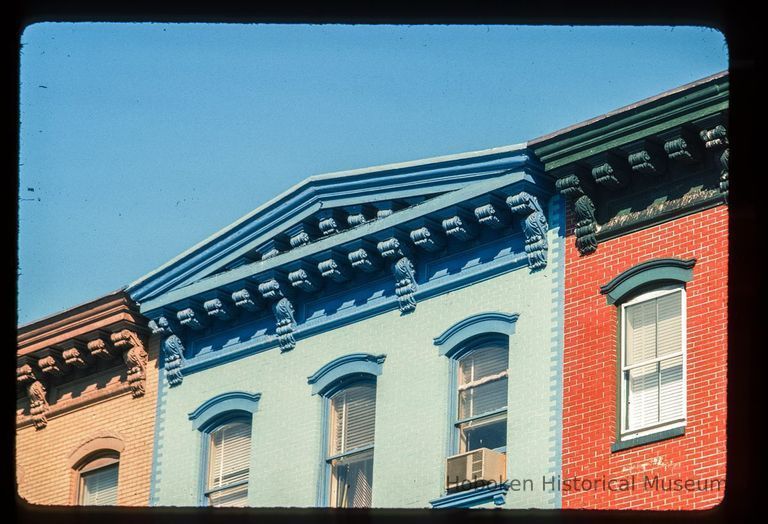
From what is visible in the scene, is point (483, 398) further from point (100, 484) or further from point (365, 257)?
point (100, 484)

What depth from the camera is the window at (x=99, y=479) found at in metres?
23.1

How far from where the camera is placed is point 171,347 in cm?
2283

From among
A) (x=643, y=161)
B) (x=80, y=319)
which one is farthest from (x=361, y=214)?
(x=80, y=319)

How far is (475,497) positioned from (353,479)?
2.19 metres

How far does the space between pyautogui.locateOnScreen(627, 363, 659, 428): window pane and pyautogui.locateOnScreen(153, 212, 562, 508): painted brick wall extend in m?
0.90

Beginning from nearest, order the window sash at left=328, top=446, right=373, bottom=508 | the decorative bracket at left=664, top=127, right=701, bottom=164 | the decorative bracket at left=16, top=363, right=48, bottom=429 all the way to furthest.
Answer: the decorative bracket at left=664, top=127, right=701, bottom=164, the window sash at left=328, top=446, right=373, bottom=508, the decorative bracket at left=16, top=363, right=48, bottom=429

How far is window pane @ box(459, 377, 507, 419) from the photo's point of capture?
19.0 meters

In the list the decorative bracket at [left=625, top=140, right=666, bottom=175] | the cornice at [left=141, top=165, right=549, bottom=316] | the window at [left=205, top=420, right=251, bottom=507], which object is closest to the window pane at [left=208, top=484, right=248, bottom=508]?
the window at [left=205, top=420, right=251, bottom=507]

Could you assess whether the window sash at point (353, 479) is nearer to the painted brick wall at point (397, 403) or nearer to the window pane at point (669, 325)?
the painted brick wall at point (397, 403)

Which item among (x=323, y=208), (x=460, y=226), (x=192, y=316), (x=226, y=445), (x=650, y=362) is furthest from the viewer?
(x=192, y=316)

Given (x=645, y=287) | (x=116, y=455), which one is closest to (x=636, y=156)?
(x=645, y=287)

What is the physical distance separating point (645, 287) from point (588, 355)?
0.92 m

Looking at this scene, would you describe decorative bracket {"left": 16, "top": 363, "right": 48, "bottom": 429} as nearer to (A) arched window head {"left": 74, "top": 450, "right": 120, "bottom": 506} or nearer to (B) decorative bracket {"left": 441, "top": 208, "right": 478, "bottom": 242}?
(A) arched window head {"left": 74, "top": 450, "right": 120, "bottom": 506}

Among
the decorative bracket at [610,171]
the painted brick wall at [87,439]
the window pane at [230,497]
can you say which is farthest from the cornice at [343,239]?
the window pane at [230,497]
